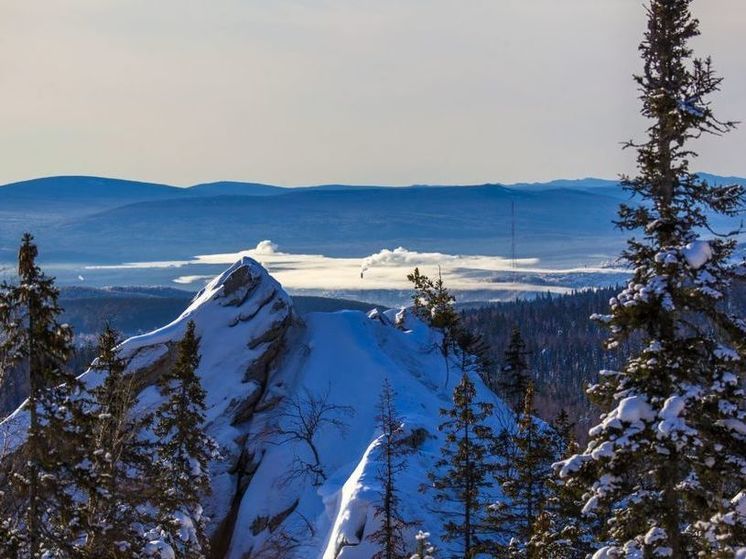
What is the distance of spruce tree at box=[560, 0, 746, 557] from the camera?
1886 centimetres

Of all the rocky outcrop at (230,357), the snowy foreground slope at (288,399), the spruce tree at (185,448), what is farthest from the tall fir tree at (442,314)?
the spruce tree at (185,448)

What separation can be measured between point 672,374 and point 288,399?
41.1 meters

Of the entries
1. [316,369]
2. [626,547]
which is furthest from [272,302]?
[626,547]

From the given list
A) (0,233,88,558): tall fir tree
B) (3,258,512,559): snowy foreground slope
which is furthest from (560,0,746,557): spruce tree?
(3,258,512,559): snowy foreground slope

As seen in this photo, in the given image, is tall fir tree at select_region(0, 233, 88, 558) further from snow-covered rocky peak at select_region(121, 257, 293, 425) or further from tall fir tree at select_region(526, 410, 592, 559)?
snow-covered rocky peak at select_region(121, 257, 293, 425)

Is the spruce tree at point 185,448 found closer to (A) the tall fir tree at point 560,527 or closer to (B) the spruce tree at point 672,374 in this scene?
(A) the tall fir tree at point 560,527

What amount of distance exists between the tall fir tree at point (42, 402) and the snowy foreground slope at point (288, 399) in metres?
22.9

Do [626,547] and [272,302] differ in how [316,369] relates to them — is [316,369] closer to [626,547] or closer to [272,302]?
[272,302]

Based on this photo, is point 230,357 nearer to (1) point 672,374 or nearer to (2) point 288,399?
(2) point 288,399

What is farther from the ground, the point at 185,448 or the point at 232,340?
the point at 232,340

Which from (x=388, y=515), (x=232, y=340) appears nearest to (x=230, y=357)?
(x=232, y=340)

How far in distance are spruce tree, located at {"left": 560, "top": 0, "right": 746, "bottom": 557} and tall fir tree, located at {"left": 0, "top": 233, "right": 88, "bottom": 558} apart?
9461 millimetres

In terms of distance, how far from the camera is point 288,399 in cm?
5906

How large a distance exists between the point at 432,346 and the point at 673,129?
48.8 m
